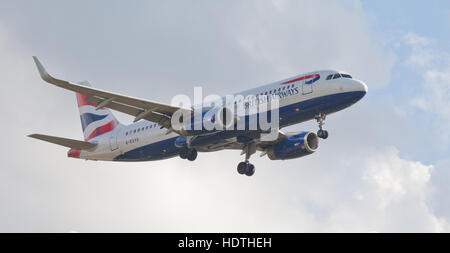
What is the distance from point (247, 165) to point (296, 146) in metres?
3.73

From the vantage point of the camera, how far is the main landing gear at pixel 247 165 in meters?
53.8

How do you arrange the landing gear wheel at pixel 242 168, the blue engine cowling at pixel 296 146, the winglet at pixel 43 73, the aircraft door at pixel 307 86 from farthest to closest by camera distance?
the landing gear wheel at pixel 242 168
the blue engine cowling at pixel 296 146
the aircraft door at pixel 307 86
the winglet at pixel 43 73

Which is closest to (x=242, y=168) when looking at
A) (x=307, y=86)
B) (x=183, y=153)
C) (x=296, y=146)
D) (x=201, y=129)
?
(x=296, y=146)

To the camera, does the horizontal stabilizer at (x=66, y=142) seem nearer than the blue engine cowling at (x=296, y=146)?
Yes

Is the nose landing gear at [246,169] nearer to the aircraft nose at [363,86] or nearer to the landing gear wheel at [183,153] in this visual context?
the landing gear wheel at [183,153]

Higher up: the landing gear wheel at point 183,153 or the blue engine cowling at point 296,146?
the blue engine cowling at point 296,146

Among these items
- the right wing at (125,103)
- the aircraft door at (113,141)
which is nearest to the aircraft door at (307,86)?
the right wing at (125,103)

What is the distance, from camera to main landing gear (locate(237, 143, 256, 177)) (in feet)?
177

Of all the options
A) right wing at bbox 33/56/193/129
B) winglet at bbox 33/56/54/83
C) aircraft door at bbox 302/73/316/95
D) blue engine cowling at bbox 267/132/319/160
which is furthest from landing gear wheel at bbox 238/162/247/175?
winglet at bbox 33/56/54/83

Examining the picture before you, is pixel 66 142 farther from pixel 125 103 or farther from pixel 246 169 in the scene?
pixel 246 169

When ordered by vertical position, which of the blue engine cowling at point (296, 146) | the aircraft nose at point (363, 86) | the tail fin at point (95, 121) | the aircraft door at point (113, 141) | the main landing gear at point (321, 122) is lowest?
the main landing gear at point (321, 122)

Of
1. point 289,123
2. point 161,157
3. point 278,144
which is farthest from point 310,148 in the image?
point 161,157

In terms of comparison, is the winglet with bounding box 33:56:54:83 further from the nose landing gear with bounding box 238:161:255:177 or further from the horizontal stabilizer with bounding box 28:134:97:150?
the nose landing gear with bounding box 238:161:255:177

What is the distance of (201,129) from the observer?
46188 mm
